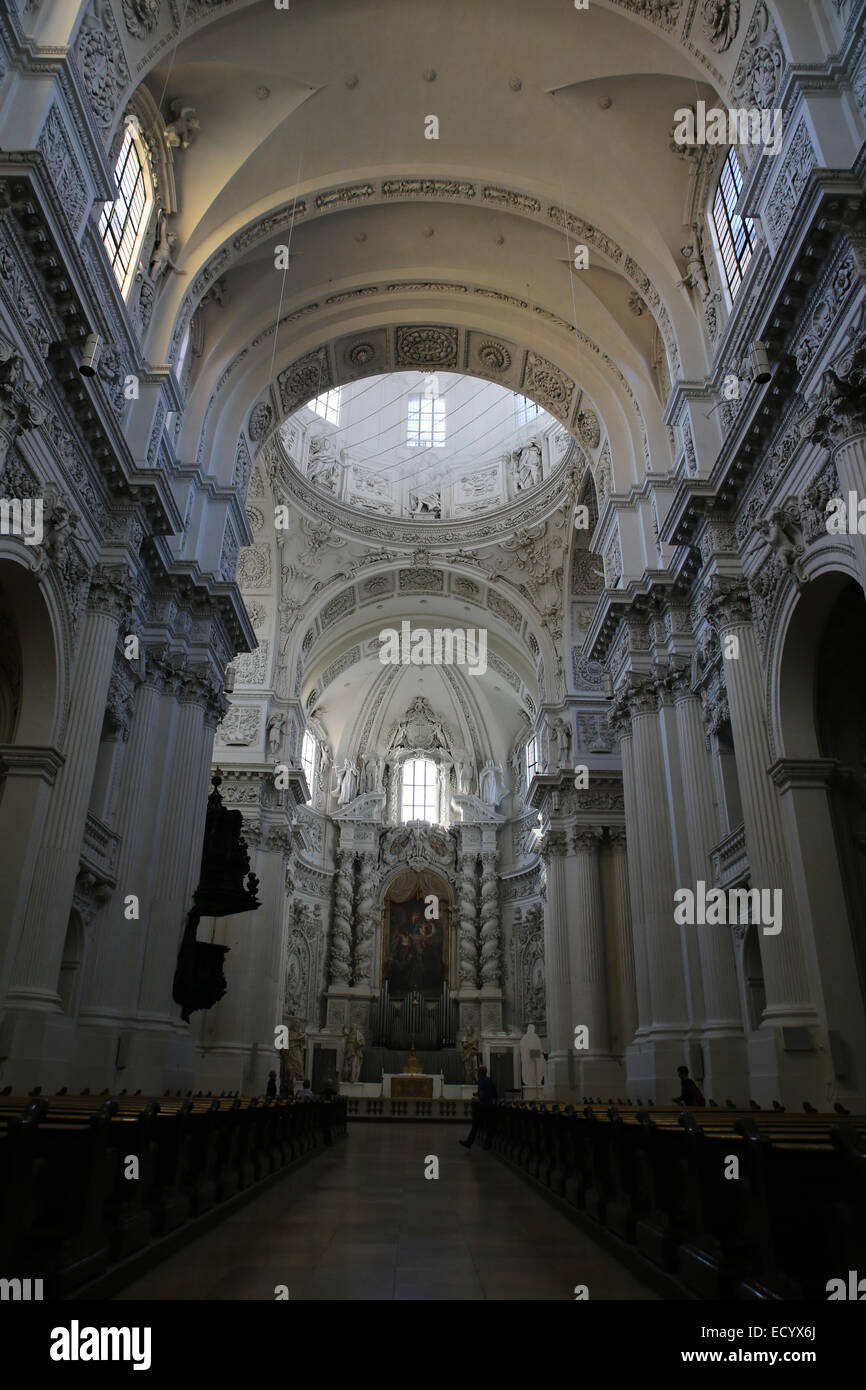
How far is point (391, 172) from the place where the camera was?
15453 mm

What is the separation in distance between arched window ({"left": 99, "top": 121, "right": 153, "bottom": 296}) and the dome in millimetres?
11700

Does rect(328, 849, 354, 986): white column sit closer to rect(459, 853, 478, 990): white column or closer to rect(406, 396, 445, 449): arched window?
rect(459, 853, 478, 990): white column

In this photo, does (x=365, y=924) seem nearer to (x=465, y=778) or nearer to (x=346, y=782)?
(x=346, y=782)

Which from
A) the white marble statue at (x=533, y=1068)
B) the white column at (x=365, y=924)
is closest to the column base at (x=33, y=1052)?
the white marble statue at (x=533, y=1068)

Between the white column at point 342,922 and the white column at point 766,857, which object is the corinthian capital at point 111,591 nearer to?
the white column at point 766,857

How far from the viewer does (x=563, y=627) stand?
25156 mm

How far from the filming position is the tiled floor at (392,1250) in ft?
12.9

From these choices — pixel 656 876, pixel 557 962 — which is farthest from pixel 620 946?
pixel 656 876

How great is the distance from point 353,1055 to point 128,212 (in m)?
26.1

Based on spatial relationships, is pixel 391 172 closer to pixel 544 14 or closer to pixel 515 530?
pixel 544 14

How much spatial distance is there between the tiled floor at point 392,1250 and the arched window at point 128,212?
12034 mm

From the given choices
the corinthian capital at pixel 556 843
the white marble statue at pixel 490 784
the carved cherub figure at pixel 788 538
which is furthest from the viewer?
→ the white marble statue at pixel 490 784
